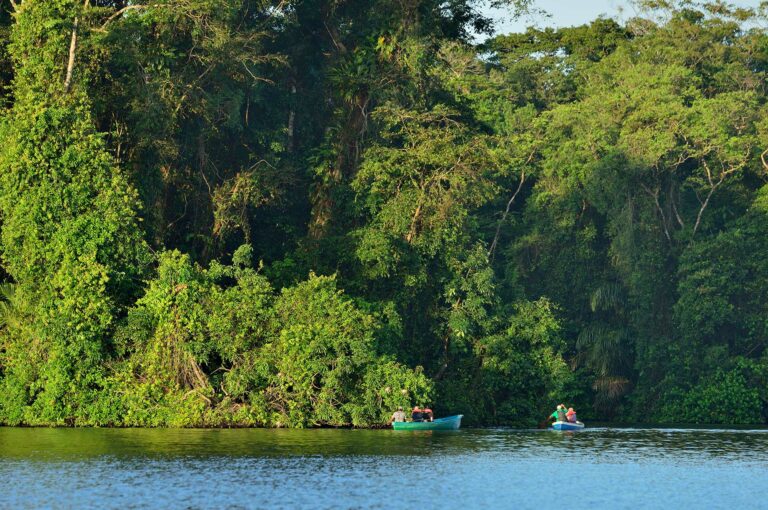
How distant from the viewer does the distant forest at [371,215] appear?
36719 mm

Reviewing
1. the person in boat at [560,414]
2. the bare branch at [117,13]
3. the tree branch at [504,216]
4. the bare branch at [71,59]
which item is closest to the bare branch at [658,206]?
the tree branch at [504,216]

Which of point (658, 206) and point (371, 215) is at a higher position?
point (658, 206)

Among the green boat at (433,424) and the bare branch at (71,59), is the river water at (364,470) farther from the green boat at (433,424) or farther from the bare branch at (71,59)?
the bare branch at (71,59)

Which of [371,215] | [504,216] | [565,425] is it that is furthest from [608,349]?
[371,215]

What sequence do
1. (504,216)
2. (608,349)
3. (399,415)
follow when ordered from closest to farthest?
1. (399,415)
2. (608,349)
3. (504,216)

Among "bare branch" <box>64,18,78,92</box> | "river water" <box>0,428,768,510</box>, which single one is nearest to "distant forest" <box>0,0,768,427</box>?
"bare branch" <box>64,18,78,92</box>

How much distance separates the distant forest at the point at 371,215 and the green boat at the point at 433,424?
705 millimetres

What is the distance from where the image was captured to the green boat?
37156mm

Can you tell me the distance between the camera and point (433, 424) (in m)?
38.1

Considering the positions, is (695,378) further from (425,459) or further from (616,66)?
(425,459)

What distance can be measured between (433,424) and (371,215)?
1014 cm

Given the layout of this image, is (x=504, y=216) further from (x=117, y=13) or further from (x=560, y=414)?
(x=117, y=13)

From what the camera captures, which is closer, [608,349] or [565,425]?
[565,425]

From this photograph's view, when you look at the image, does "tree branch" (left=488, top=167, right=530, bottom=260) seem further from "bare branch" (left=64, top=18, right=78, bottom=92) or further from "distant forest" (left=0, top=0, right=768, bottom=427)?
"bare branch" (left=64, top=18, right=78, bottom=92)
